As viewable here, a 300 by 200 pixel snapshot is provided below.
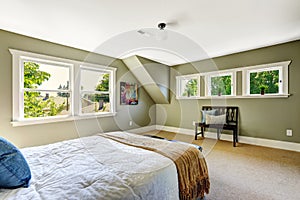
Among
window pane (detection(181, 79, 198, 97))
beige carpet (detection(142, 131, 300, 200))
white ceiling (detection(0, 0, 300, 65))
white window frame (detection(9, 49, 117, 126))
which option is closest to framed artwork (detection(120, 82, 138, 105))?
white window frame (detection(9, 49, 117, 126))

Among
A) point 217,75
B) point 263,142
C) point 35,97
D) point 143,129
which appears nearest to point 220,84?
point 217,75

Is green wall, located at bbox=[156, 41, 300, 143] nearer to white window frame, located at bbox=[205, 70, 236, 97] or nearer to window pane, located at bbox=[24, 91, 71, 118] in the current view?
white window frame, located at bbox=[205, 70, 236, 97]

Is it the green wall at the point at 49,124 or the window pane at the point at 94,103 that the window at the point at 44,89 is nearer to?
the green wall at the point at 49,124

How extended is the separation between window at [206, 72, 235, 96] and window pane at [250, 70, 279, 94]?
0.44m

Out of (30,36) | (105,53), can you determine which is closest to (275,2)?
(105,53)

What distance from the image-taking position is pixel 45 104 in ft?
10.7

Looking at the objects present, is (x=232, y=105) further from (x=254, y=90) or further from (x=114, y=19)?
(x=114, y=19)

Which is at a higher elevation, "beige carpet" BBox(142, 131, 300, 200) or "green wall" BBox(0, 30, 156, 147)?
"green wall" BBox(0, 30, 156, 147)

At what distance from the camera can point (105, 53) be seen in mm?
4047

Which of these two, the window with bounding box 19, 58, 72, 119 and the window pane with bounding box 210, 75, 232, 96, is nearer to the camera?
the window with bounding box 19, 58, 72, 119

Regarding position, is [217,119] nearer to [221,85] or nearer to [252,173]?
[221,85]

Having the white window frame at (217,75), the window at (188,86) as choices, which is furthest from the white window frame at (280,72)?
the window at (188,86)

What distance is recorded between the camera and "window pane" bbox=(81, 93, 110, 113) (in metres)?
3.87

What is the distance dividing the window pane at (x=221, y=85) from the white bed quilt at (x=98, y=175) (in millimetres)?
3573
